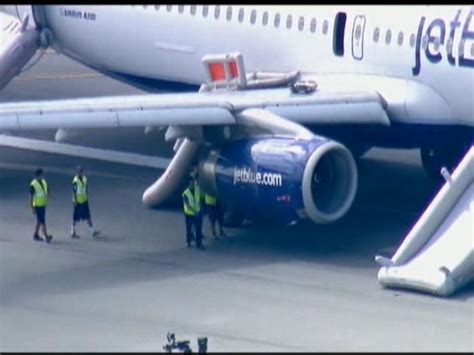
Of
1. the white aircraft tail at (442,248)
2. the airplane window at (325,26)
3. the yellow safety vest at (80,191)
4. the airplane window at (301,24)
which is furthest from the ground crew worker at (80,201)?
the white aircraft tail at (442,248)

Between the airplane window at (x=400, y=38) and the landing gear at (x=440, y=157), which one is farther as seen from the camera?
the landing gear at (x=440, y=157)

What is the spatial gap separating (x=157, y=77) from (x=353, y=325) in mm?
11174

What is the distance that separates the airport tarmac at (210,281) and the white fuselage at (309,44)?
2222 millimetres

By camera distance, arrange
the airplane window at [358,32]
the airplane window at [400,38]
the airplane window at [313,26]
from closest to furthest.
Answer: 1. the airplane window at [400,38]
2. the airplane window at [358,32]
3. the airplane window at [313,26]

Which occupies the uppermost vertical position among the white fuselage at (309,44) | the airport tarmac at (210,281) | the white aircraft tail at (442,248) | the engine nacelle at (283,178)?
the white fuselage at (309,44)

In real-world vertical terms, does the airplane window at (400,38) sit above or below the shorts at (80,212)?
above

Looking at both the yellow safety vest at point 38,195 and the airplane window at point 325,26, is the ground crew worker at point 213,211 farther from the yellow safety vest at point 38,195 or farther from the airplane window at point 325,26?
the airplane window at point 325,26

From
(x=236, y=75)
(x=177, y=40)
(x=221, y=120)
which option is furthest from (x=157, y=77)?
(x=221, y=120)

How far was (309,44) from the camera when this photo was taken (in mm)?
31391

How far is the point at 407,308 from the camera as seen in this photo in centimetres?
2484

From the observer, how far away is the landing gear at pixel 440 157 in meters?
30.4

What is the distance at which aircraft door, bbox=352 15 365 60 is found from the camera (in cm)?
3048

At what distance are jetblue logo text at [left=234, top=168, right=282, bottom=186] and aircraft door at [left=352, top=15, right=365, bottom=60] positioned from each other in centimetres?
380

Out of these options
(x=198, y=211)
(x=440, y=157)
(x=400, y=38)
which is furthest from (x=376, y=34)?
(x=198, y=211)
